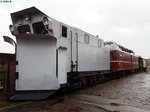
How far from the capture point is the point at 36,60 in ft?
30.8

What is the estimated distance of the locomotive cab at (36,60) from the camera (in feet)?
29.8

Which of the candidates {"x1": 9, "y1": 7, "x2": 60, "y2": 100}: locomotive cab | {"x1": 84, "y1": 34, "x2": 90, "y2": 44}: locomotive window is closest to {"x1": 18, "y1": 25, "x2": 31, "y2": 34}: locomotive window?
{"x1": 9, "y1": 7, "x2": 60, "y2": 100}: locomotive cab

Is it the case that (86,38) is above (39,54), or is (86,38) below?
above

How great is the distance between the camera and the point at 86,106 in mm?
8273

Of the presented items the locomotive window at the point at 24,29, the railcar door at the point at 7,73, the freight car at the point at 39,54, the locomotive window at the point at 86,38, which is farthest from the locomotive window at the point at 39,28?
the locomotive window at the point at 86,38

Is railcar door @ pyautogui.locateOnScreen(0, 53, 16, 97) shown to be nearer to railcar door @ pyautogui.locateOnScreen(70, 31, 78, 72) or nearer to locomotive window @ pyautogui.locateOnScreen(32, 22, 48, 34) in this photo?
locomotive window @ pyautogui.locateOnScreen(32, 22, 48, 34)

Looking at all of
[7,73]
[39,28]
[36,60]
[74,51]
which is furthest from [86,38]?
[7,73]

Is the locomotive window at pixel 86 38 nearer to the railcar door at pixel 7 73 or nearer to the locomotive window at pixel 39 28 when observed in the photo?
the locomotive window at pixel 39 28

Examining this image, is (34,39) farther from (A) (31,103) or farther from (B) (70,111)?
(B) (70,111)

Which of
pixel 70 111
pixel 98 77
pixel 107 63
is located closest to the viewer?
pixel 70 111

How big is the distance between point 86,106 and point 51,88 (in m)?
1.65

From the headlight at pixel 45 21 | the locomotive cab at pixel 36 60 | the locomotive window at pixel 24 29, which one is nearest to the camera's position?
the headlight at pixel 45 21

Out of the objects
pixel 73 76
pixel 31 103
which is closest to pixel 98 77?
pixel 73 76

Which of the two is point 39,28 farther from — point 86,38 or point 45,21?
point 86,38
